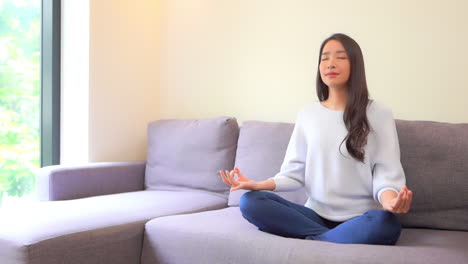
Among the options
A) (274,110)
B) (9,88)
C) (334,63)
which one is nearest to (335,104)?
(334,63)

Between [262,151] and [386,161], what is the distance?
750 mm

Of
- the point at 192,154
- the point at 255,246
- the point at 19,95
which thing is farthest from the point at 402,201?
the point at 19,95

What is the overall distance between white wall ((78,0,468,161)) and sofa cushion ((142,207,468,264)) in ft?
2.70

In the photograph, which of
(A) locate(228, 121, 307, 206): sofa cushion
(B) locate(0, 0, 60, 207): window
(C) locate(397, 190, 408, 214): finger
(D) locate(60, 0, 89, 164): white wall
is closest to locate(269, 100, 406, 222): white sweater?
(C) locate(397, 190, 408, 214): finger

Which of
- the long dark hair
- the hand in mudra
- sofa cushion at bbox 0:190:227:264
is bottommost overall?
sofa cushion at bbox 0:190:227:264

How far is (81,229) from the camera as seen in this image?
1944mm

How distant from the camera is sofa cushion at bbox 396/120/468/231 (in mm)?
2088

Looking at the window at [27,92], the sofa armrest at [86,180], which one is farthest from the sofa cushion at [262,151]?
the window at [27,92]

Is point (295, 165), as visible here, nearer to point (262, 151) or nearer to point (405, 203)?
point (262, 151)

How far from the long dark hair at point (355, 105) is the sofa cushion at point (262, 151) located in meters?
0.50

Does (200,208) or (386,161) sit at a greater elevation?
(386,161)

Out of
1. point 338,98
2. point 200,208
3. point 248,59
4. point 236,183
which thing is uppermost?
point 248,59

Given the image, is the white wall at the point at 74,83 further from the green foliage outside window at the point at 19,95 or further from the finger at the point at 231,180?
the finger at the point at 231,180

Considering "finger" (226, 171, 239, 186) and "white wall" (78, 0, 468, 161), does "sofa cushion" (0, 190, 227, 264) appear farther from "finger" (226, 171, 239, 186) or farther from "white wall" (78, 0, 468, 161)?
"white wall" (78, 0, 468, 161)
